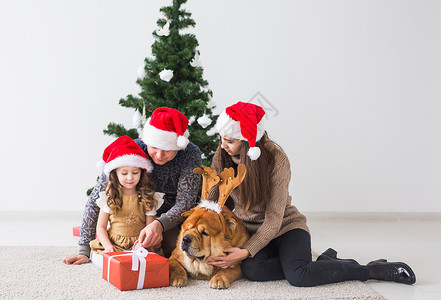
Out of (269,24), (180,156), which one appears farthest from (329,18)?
(180,156)

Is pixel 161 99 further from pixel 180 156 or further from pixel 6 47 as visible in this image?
pixel 6 47

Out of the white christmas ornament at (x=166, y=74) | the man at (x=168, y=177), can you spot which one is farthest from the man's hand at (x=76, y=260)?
the white christmas ornament at (x=166, y=74)

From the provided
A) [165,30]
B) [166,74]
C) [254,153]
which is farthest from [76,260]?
[165,30]

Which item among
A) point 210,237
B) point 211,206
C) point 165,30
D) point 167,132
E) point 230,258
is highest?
point 165,30

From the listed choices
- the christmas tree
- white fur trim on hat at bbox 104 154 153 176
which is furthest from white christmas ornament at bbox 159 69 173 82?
white fur trim on hat at bbox 104 154 153 176

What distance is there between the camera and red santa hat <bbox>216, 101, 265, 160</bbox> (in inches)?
87.8

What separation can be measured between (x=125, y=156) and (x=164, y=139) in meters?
0.22

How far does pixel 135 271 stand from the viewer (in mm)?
2088

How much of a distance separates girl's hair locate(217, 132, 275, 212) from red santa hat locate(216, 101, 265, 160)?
0.23ft

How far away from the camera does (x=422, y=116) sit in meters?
4.59

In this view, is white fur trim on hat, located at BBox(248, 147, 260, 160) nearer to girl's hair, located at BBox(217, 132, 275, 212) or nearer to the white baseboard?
girl's hair, located at BBox(217, 132, 275, 212)

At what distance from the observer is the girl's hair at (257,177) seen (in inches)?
89.7

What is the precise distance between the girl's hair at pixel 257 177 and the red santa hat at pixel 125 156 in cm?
51

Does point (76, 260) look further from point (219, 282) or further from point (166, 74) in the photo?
point (166, 74)
